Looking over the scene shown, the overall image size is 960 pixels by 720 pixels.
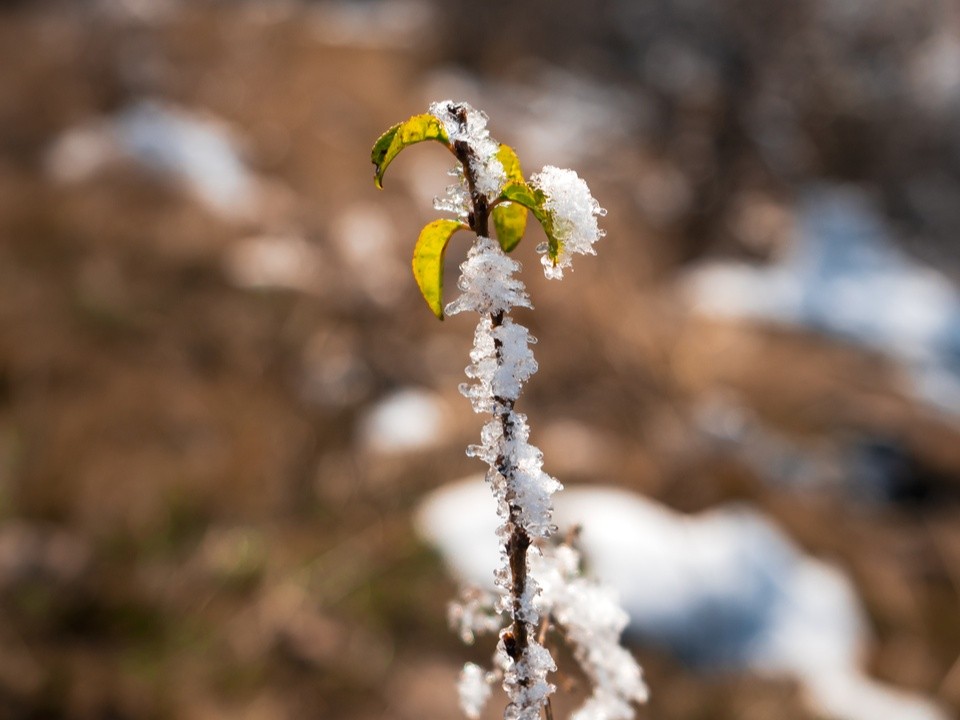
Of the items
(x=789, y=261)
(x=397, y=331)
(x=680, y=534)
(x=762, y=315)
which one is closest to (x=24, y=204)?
(x=397, y=331)

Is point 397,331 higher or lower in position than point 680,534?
higher

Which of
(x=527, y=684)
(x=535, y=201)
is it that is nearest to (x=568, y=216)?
(x=535, y=201)

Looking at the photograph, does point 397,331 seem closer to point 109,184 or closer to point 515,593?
point 109,184

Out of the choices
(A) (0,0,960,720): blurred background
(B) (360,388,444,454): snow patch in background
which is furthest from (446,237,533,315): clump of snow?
(B) (360,388,444,454): snow patch in background

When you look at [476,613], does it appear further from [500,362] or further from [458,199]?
[458,199]

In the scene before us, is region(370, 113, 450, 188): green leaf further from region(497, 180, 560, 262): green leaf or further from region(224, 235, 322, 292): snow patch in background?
region(224, 235, 322, 292): snow patch in background

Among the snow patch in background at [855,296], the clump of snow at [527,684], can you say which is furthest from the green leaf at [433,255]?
the snow patch in background at [855,296]

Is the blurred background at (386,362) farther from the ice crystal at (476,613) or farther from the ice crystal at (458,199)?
the ice crystal at (458,199)
